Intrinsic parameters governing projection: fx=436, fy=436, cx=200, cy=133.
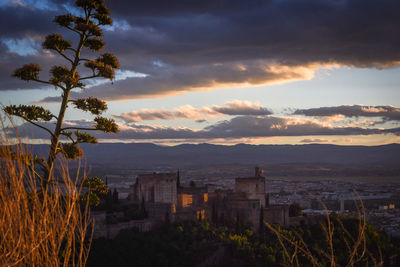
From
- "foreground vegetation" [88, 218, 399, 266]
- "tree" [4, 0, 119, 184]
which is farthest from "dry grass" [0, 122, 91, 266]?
"foreground vegetation" [88, 218, 399, 266]

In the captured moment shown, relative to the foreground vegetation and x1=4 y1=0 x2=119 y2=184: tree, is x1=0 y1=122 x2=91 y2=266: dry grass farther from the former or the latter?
the foreground vegetation

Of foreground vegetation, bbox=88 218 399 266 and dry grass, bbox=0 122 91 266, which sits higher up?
dry grass, bbox=0 122 91 266

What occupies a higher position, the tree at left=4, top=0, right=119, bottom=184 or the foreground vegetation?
the tree at left=4, top=0, right=119, bottom=184

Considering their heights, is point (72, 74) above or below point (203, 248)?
above

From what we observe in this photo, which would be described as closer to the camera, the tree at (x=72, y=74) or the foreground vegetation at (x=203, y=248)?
the tree at (x=72, y=74)

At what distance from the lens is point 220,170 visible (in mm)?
179125

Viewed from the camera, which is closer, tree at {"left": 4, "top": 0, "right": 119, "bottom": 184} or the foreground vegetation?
tree at {"left": 4, "top": 0, "right": 119, "bottom": 184}

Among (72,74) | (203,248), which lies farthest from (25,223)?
(203,248)

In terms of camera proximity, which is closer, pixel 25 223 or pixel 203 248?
pixel 25 223

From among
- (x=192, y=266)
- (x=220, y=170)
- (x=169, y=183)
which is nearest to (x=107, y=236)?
(x=192, y=266)

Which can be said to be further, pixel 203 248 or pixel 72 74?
pixel 203 248

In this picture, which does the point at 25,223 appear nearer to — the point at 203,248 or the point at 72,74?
the point at 72,74

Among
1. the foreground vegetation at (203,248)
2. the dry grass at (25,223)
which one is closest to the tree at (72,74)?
the dry grass at (25,223)

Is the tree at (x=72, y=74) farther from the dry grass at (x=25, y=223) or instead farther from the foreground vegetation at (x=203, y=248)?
the foreground vegetation at (x=203, y=248)
